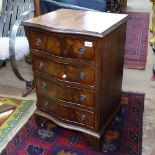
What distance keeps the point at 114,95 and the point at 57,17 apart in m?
0.69

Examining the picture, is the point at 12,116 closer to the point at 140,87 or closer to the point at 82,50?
the point at 82,50

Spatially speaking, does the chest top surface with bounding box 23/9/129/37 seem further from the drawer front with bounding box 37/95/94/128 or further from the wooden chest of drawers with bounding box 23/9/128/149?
the drawer front with bounding box 37/95/94/128

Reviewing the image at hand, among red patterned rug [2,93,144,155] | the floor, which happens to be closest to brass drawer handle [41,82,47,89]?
red patterned rug [2,93,144,155]

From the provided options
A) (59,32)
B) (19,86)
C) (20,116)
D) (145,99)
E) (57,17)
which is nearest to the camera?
(59,32)

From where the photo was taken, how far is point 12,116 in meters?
2.04

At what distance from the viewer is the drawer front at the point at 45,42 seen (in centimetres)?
149

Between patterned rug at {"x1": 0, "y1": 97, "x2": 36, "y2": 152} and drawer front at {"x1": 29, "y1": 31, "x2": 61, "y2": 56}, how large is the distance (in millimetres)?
677

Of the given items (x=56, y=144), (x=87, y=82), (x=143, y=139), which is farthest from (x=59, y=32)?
(x=143, y=139)

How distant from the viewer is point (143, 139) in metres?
1.74

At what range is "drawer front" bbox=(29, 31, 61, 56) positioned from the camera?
4.89 feet

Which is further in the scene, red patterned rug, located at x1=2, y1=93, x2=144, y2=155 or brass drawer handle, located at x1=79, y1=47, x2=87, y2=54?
red patterned rug, located at x1=2, y1=93, x2=144, y2=155

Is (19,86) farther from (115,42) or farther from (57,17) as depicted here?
(115,42)

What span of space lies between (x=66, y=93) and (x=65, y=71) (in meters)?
0.16

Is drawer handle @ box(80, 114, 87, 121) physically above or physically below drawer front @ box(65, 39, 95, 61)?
below
